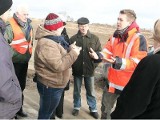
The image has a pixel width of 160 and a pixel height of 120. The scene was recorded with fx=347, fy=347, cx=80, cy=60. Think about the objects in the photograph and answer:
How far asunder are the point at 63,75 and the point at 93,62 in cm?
159

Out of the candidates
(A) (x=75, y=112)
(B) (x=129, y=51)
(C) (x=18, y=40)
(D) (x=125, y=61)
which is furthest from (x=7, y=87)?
(A) (x=75, y=112)

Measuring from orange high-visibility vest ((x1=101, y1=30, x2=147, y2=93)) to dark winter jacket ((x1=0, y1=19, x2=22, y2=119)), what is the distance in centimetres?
186

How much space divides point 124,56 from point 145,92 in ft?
6.92

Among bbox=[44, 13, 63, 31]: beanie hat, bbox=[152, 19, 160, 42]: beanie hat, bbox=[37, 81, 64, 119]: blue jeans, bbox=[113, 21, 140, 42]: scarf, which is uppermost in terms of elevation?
bbox=[152, 19, 160, 42]: beanie hat

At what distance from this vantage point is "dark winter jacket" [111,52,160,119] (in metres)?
2.69

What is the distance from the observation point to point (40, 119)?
16.0 ft

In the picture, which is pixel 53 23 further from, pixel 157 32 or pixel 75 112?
pixel 75 112

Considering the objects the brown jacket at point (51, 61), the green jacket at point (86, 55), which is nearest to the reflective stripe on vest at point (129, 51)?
the brown jacket at point (51, 61)

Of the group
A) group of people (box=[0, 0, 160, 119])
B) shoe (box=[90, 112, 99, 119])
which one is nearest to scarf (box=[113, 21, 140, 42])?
group of people (box=[0, 0, 160, 119])

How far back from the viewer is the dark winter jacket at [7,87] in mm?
3002

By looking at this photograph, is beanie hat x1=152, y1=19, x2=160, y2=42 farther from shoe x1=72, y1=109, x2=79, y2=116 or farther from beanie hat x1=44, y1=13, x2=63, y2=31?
shoe x1=72, y1=109, x2=79, y2=116

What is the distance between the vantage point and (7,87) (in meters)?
3.05

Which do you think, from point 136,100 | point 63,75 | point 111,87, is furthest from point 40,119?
point 136,100

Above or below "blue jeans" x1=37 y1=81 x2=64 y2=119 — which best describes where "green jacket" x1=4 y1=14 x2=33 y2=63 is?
above
